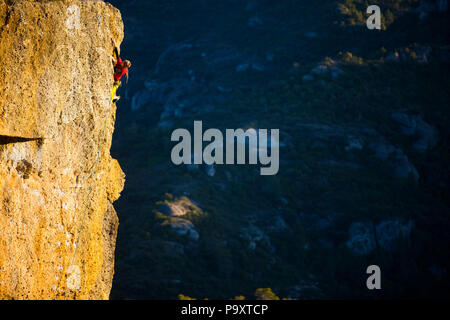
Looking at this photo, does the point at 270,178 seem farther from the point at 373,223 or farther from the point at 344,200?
the point at 373,223

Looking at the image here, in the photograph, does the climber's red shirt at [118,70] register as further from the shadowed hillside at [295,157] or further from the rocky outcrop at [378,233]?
the rocky outcrop at [378,233]

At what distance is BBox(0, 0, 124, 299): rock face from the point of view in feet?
18.4

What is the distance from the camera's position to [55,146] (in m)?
6.42

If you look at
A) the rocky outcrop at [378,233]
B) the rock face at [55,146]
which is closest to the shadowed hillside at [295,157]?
the rocky outcrop at [378,233]

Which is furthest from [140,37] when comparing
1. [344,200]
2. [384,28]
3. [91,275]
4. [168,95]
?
[91,275]

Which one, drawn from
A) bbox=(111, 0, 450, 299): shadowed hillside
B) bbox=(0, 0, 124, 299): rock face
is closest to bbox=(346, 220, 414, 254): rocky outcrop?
bbox=(111, 0, 450, 299): shadowed hillside

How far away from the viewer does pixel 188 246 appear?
42844 millimetres

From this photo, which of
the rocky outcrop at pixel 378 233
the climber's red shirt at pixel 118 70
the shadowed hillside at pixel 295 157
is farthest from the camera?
the rocky outcrop at pixel 378 233

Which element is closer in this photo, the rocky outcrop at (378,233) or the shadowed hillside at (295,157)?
the shadowed hillside at (295,157)

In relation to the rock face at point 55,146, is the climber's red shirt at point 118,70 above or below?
above

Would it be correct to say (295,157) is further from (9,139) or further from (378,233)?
(9,139)

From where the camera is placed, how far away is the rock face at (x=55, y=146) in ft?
18.4

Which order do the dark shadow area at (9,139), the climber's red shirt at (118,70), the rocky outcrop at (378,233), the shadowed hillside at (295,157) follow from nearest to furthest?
the dark shadow area at (9,139), the climber's red shirt at (118,70), the shadowed hillside at (295,157), the rocky outcrop at (378,233)

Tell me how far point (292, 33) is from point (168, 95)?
73.0ft
